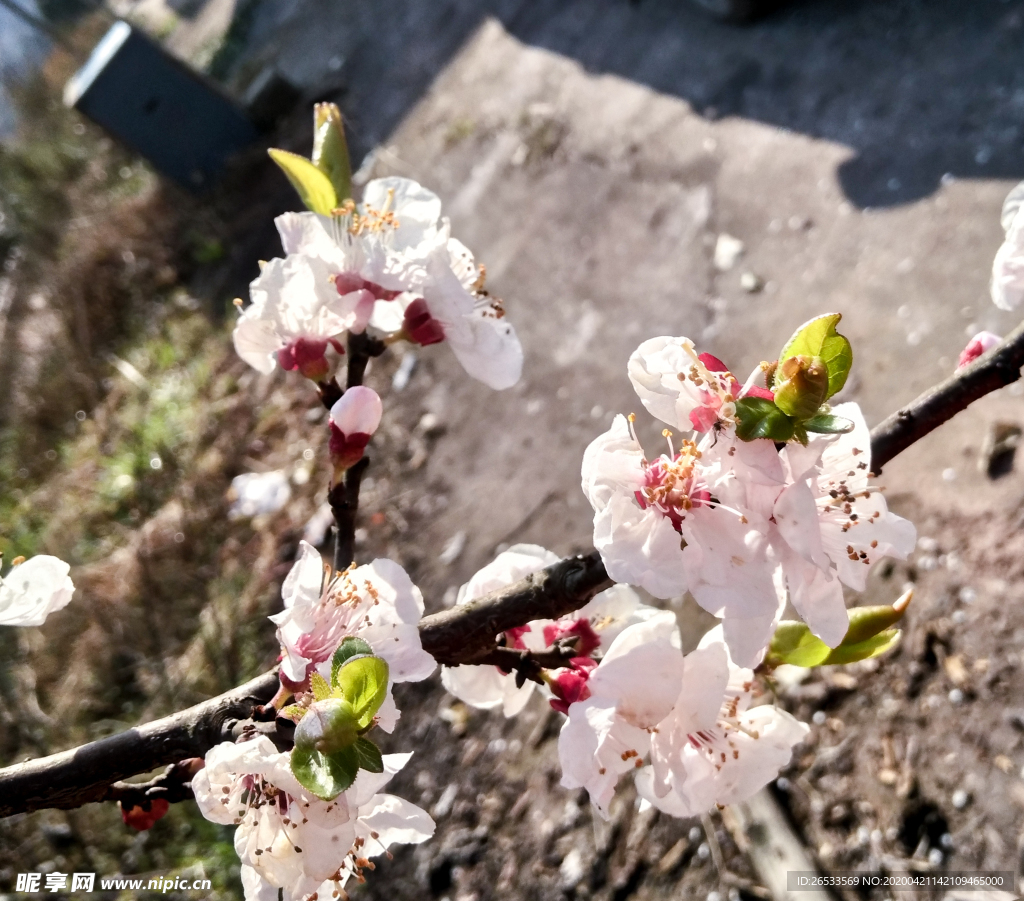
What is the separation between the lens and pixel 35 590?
0.88 m

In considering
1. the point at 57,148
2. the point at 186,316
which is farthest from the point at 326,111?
the point at 57,148

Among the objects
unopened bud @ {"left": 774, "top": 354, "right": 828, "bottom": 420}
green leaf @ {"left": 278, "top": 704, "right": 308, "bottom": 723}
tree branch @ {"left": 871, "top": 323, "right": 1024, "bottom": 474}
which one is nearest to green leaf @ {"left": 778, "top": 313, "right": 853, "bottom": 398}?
unopened bud @ {"left": 774, "top": 354, "right": 828, "bottom": 420}

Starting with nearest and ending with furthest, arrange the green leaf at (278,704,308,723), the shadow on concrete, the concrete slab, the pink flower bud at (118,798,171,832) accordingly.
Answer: the green leaf at (278,704,308,723) → the pink flower bud at (118,798,171,832) → the concrete slab → the shadow on concrete

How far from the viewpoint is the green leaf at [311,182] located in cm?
87

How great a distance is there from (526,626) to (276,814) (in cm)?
35

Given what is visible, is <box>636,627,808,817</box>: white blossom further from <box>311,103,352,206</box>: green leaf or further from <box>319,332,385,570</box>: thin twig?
<box>311,103,352,206</box>: green leaf


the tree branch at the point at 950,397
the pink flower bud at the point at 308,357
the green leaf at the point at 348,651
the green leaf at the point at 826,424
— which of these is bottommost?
the tree branch at the point at 950,397

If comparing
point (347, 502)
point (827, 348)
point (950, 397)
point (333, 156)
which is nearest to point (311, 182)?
point (333, 156)

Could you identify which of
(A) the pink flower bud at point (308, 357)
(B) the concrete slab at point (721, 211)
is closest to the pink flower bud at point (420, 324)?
(A) the pink flower bud at point (308, 357)

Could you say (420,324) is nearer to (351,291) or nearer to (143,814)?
(351,291)

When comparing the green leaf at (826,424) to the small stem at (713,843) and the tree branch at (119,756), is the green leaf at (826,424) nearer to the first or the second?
the tree branch at (119,756)

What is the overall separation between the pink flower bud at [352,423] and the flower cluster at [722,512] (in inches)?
11.1

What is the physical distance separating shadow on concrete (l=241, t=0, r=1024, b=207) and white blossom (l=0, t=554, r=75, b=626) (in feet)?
9.65

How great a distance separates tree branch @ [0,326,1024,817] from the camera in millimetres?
725
